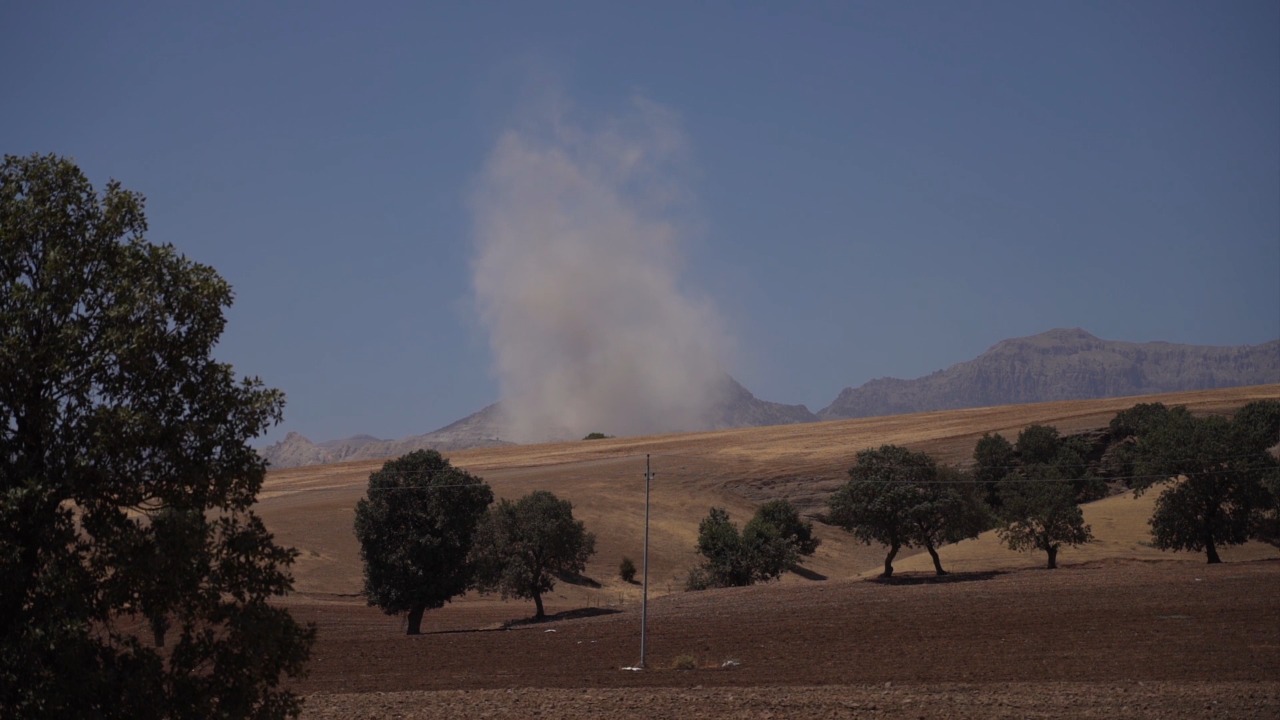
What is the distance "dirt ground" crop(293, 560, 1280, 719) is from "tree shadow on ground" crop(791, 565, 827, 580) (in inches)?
759

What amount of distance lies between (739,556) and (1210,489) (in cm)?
2733

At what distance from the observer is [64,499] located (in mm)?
13258

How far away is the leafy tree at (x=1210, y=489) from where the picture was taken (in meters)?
60.8

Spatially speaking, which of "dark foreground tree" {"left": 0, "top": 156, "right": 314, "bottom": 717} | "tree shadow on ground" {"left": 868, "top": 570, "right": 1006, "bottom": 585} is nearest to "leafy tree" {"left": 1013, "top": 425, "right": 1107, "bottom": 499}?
"tree shadow on ground" {"left": 868, "top": 570, "right": 1006, "bottom": 585}

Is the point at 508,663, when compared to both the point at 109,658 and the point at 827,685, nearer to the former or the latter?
the point at 827,685

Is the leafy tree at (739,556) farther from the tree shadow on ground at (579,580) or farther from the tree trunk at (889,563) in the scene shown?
the tree trunk at (889,563)

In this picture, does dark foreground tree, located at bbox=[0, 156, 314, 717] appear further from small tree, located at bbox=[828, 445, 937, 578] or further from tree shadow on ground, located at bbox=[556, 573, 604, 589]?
tree shadow on ground, located at bbox=[556, 573, 604, 589]

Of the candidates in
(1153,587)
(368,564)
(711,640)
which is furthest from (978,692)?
(368,564)

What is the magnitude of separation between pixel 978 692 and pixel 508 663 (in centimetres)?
1610

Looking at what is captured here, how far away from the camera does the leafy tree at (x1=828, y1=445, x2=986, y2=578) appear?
62.1m

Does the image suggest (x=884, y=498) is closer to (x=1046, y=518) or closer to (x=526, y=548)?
(x=1046, y=518)

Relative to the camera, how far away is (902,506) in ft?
205

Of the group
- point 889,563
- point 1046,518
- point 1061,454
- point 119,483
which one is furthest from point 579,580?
point 119,483

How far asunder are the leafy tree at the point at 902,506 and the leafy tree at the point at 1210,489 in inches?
419
